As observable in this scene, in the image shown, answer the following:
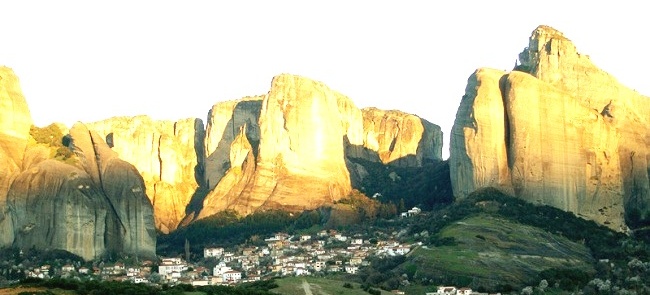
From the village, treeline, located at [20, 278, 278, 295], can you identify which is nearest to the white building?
the village

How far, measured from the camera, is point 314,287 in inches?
4459

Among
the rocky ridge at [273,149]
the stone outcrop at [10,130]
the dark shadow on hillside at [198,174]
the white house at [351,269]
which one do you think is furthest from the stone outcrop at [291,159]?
the white house at [351,269]

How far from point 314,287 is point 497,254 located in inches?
786

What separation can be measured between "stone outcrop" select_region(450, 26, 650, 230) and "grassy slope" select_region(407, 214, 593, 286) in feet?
30.7

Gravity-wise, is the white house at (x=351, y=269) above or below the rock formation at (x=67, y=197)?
below

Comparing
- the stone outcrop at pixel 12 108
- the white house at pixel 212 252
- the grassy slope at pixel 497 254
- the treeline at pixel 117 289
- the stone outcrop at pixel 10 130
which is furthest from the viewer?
the stone outcrop at pixel 12 108

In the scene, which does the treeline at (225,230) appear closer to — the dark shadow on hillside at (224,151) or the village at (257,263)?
the village at (257,263)

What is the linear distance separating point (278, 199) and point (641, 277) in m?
53.4

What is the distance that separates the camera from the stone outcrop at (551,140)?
481 ft

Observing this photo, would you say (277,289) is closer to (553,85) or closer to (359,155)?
(553,85)

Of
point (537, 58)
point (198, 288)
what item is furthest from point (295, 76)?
point (198, 288)

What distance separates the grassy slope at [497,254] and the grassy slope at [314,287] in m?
9.65

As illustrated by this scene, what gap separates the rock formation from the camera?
14762 cm

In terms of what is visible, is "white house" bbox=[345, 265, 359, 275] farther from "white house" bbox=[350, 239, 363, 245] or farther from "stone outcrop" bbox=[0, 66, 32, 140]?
"stone outcrop" bbox=[0, 66, 32, 140]
